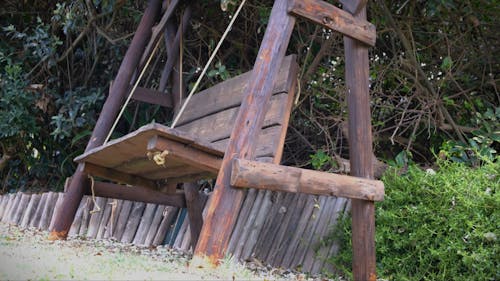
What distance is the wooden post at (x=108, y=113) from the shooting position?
3904mm

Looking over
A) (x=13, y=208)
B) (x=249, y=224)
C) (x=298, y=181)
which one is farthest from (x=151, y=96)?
(x=13, y=208)

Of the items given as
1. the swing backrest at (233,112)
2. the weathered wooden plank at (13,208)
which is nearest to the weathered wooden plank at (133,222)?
the swing backrest at (233,112)

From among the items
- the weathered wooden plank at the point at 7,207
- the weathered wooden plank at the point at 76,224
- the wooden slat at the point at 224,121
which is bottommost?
the weathered wooden plank at the point at 7,207

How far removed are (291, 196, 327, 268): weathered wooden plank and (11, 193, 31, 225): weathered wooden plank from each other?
9.19 ft

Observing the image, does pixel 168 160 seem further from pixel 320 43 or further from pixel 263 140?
pixel 320 43

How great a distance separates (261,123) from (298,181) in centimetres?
31

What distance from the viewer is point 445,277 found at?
9.93 feet

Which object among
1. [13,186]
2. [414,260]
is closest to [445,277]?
[414,260]

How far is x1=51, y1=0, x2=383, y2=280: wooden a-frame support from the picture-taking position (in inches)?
97.1

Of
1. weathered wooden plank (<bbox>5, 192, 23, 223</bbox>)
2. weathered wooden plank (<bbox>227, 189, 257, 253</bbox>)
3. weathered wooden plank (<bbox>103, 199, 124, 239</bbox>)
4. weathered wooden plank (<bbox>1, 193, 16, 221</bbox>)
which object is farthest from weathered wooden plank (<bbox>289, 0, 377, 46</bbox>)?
weathered wooden plank (<bbox>1, 193, 16, 221</bbox>)

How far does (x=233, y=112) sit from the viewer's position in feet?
12.1

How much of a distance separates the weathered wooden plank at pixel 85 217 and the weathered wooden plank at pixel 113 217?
22 cm

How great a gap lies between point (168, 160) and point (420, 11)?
2.47 meters

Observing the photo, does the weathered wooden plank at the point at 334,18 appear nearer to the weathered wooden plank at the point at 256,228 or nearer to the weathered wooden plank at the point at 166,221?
the weathered wooden plank at the point at 256,228
